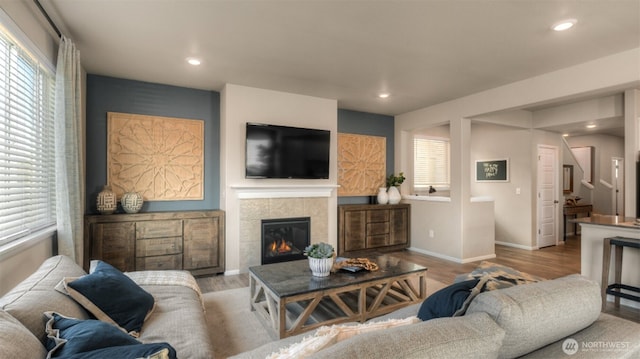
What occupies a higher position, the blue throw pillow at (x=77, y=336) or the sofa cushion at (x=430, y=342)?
the sofa cushion at (x=430, y=342)

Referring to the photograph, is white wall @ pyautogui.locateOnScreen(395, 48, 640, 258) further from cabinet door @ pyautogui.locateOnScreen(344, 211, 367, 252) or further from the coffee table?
the coffee table

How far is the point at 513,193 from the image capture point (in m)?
6.23

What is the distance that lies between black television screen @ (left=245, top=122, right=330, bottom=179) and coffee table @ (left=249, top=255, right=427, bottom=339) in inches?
68.1

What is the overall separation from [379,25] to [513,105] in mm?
2540

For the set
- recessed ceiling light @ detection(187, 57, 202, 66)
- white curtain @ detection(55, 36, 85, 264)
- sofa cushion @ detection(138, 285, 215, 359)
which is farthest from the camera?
recessed ceiling light @ detection(187, 57, 202, 66)

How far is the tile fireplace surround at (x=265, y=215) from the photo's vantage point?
438 cm

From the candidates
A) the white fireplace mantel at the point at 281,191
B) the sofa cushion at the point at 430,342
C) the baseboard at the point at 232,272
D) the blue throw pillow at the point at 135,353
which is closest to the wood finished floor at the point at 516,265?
the baseboard at the point at 232,272

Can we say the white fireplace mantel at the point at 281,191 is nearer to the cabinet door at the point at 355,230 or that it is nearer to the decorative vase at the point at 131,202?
the cabinet door at the point at 355,230

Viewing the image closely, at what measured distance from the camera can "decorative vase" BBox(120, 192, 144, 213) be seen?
3.96 m

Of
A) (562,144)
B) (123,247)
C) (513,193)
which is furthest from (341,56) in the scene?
(562,144)

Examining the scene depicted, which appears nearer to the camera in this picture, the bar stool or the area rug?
the area rug

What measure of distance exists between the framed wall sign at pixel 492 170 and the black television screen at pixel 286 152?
3.74 m

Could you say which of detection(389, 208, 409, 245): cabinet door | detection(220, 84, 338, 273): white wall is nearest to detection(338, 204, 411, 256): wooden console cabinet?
detection(389, 208, 409, 245): cabinet door

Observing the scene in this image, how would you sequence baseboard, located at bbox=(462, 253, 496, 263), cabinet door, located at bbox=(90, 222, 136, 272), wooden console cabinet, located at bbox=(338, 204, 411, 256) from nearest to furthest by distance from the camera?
cabinet door, located at bbox=(90, 222, 136, 272) < baseboard, located at bbox=(462, 253, 496, 263) < wooden console cabinet, located at bbox=(338, 204, 411, 256)
